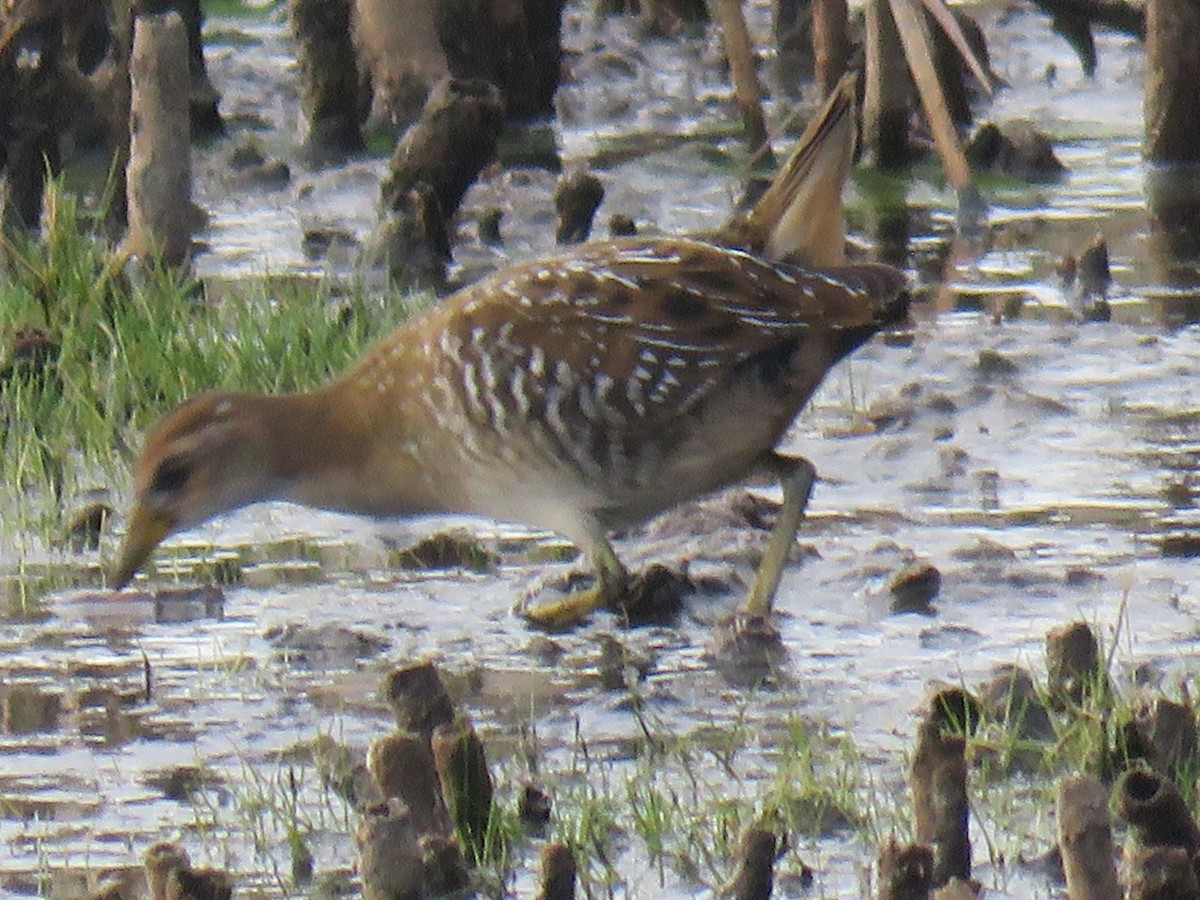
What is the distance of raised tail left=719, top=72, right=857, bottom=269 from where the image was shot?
6.20 meters

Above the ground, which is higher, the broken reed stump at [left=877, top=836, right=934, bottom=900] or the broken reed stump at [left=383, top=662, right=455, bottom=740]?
the broken reed stump at [left=877, top=836, right=934, bottom=900]

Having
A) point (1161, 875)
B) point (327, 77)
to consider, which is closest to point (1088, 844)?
point (1161, 875)

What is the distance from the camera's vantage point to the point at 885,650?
5.70 meters

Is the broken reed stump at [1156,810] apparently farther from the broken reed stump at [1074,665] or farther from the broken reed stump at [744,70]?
the broken reed stump at [744,70]

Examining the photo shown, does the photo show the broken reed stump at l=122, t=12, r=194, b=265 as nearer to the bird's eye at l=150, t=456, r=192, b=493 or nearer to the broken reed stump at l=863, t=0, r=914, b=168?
the bird's eye at l=150, t=456, r=192, b=493

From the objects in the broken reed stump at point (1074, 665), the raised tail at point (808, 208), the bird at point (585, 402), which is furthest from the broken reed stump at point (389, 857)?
the raised tail at point (808, 208)

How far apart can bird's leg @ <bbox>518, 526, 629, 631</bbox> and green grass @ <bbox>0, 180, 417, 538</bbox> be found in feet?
4.13

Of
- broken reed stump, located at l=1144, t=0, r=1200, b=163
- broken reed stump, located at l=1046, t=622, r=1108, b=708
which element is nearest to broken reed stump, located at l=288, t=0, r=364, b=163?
broken reed stump, located at l=1144, t=0, r=1200, b=163

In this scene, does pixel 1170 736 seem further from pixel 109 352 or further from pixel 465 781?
pixel 109 352

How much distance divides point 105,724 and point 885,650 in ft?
5.13

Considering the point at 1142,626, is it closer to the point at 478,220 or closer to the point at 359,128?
the point at 478,220

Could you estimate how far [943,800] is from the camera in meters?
4.12

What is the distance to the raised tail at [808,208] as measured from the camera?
244 inches

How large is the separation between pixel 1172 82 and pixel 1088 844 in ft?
22.5
